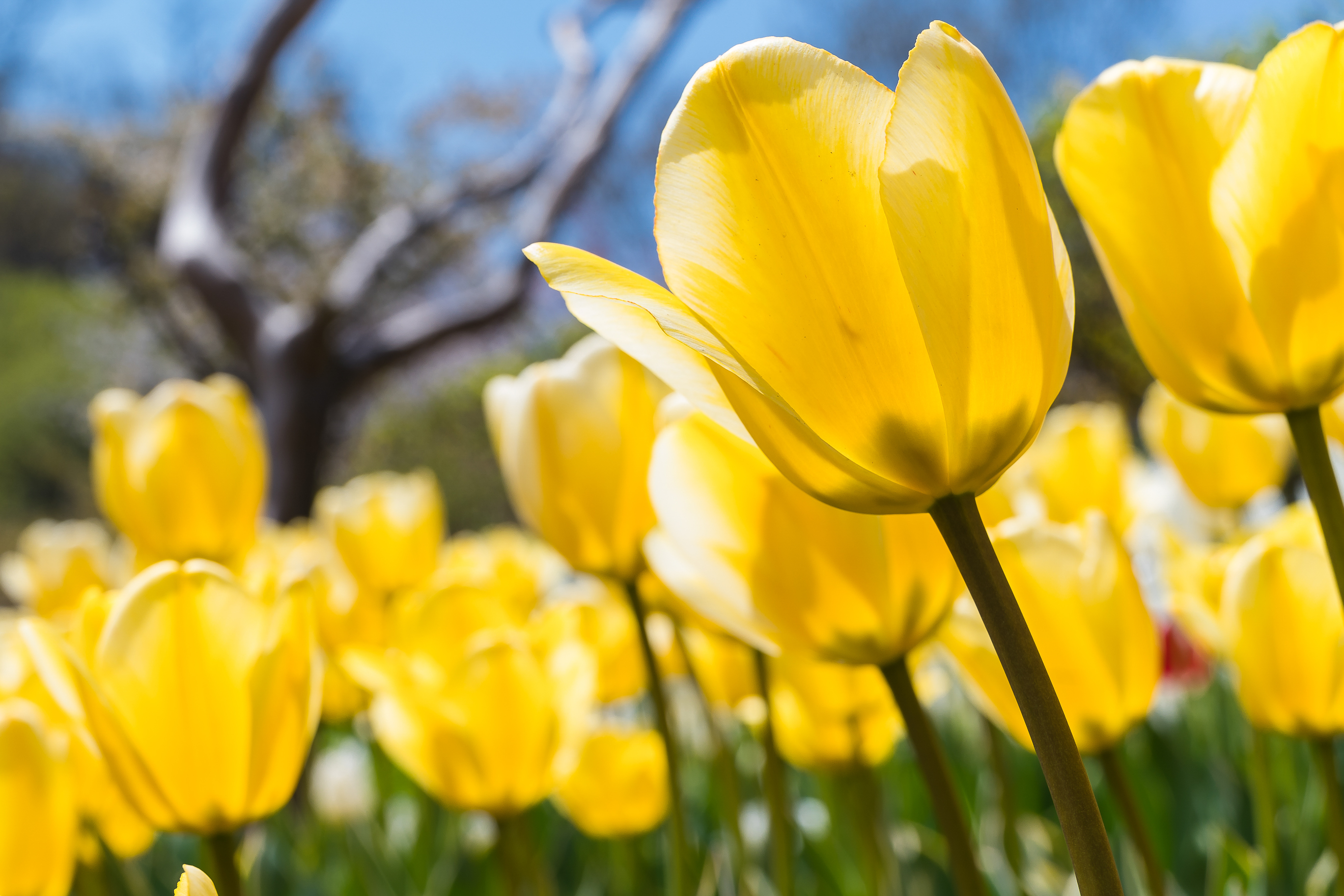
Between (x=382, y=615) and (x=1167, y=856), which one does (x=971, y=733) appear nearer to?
(x=1167, y=856)

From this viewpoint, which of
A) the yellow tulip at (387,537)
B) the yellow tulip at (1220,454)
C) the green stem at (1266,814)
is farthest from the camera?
the yellow tulip at (387,537)

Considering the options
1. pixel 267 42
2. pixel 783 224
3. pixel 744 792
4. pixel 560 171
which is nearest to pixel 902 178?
pixel 783 224

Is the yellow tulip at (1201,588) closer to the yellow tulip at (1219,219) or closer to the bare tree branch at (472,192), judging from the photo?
the yellow tulip at (1219,219)

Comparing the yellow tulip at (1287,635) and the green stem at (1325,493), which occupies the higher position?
the green stem at (1325,493)

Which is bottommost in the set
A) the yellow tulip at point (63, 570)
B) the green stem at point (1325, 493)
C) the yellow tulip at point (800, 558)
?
the yellow tulip at point (63, 570)

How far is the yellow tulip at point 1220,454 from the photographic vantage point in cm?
101

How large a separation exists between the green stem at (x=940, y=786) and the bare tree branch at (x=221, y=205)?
3.44 m

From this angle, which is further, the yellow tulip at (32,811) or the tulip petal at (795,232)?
the yellow tulip at (32,811)

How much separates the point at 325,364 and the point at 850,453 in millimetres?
3664

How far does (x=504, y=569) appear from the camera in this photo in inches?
47.3

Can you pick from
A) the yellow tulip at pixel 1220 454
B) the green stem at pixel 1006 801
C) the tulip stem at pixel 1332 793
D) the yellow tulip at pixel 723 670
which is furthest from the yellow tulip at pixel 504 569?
the yellow tulip at pixel 1220 454

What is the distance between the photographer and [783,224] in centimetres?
26

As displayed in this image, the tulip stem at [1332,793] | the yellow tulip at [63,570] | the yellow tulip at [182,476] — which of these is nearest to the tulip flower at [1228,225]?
the tulip stem at [1332,793]

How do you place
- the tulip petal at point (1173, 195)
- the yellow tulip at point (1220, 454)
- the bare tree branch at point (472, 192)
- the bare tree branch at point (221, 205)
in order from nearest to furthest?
1. the tulip petal at point (1173, 195)
2. the yellow tulip at point (1220, 454)
3. the bare tree branch at point (221, 205)
4. the bare tree branch at point (472, 192)
